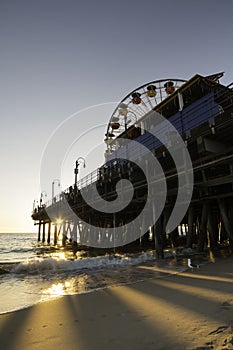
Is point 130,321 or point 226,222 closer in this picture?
point 130,321

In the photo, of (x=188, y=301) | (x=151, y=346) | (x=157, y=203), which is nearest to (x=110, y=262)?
(x=157, y=203)

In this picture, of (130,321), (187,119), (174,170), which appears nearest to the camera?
(130,321)

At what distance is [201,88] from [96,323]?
15.6m

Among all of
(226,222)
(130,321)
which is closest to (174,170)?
(226,222)

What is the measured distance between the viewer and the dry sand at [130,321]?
265cm

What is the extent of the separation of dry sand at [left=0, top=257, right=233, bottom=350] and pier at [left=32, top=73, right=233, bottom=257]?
5626 millimetres

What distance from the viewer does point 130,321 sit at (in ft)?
10.9

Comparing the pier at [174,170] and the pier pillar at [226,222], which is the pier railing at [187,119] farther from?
the pier pillar at [226,222]

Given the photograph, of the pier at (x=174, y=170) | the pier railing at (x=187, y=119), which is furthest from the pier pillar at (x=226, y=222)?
the pier railing at (x=187, y=119)

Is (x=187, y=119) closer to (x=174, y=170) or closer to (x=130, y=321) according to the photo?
(x=174, y=170)

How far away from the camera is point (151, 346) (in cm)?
253

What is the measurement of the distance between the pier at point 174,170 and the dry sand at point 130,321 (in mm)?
5626

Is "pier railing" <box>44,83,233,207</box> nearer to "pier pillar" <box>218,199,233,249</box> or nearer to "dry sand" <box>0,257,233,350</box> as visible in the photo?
"pier pillar" <box>218,199,233,249</box>

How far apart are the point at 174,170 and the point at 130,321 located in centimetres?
770
